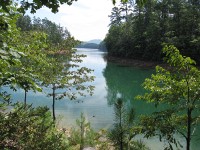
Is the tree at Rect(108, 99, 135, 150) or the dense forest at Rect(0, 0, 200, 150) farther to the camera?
the tree at Rect(108, 99, 135, 150)

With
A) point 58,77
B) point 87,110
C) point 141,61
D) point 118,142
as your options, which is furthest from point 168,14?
point 118,142

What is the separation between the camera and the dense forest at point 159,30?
45188 mm

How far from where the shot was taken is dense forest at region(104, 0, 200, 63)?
148 feet

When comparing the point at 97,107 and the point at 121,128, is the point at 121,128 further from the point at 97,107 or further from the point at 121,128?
the point at 97,107

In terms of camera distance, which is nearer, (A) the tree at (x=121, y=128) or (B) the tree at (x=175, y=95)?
(B) the tree at (x=175, y=95)

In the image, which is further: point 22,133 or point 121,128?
point 121,128

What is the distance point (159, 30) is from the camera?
169 ft

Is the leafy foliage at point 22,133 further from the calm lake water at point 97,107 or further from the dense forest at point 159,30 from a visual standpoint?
the dense forest at point 159,30

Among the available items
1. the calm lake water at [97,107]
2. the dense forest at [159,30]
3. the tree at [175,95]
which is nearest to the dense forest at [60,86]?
the tree at [175,95]

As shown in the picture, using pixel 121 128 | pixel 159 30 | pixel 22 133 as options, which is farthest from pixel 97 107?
pixel 159 30

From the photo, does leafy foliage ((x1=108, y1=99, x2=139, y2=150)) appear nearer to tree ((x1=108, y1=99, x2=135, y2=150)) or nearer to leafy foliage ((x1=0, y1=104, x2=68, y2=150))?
tree ((x1=108, y1=99, x2=135, y2=150))

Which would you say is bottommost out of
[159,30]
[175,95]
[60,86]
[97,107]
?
[97,107]

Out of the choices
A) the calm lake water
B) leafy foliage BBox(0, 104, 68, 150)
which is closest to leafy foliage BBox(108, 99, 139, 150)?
leafy foliage BBox(0, 104, 68, 150)

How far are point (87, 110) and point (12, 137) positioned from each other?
13.8m
